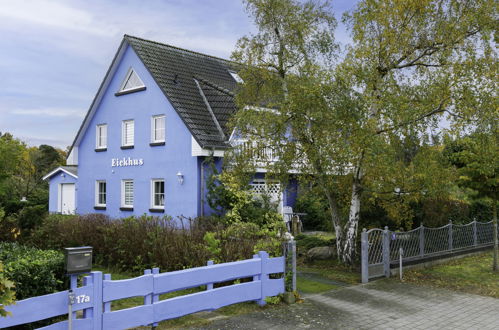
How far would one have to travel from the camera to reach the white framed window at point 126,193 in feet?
63.5

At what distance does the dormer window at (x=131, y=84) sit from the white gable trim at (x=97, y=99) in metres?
0.74

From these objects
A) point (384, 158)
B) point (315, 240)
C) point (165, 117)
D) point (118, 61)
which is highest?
point (118, 61)

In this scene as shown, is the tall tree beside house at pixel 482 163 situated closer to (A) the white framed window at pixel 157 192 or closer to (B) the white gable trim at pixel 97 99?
(A) the white framed window at pixel 157 192

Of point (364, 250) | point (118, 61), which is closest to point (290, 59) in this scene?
point (364, 250)

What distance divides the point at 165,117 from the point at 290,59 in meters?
7.39

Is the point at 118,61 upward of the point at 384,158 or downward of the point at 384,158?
upward

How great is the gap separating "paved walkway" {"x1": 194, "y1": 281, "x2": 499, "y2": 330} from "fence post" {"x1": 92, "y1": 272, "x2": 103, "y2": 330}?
67.7 inches

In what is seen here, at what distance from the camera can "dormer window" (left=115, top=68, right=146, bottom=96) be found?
19.1 m

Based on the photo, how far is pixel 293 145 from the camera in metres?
11.5

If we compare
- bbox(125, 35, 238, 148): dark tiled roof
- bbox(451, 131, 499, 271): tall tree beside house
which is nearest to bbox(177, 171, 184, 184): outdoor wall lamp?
bbox(125, 35, 238, 148): dark tiled roof

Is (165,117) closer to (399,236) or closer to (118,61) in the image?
(118,61)

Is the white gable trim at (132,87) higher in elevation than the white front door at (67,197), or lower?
higher

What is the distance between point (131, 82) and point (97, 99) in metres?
2.34

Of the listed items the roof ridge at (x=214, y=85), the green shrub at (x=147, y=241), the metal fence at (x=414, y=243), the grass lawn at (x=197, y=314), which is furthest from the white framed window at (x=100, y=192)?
the metal fence at (x=414, y=243)
